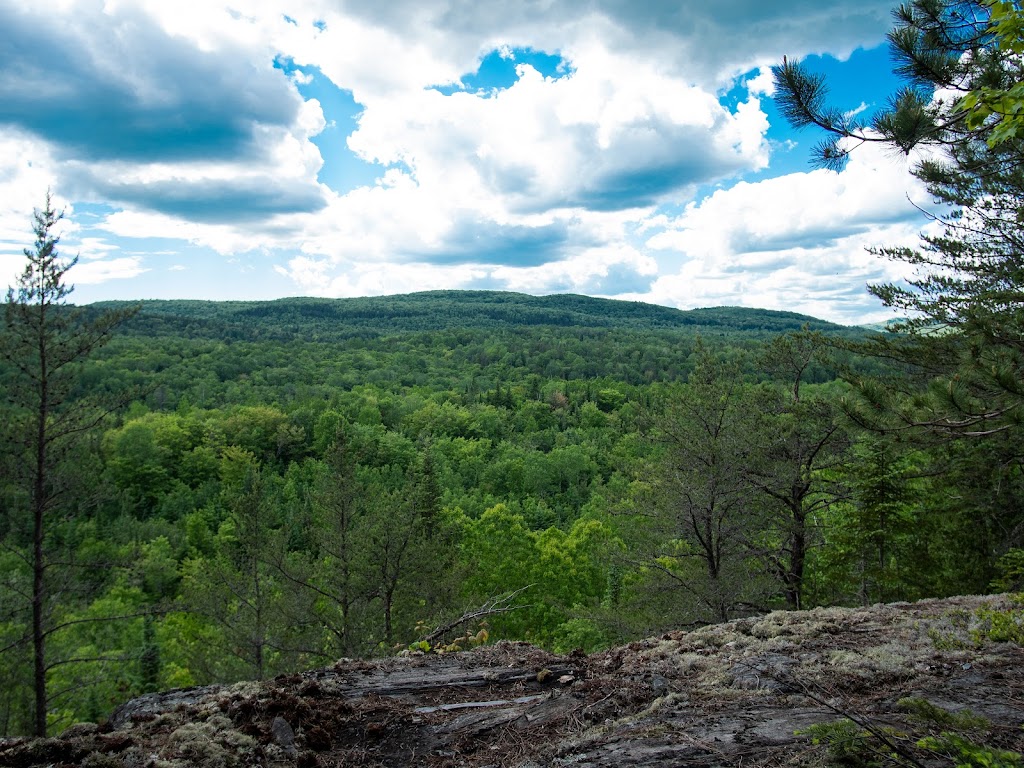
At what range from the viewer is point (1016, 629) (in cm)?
419

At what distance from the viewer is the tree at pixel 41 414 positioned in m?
9.65

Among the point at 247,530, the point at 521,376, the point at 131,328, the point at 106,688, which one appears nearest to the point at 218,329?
the point at 131,328

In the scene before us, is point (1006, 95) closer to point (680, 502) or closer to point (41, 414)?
point (680, 502)

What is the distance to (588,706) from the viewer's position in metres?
3.80

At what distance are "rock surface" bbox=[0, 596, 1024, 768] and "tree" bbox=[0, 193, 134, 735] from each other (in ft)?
25.2

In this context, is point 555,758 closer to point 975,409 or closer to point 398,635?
point 975,409

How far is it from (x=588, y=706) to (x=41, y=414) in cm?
1055

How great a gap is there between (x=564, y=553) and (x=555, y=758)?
2722 centimetres

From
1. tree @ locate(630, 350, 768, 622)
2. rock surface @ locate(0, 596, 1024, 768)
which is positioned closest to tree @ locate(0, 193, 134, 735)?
rock surface @ locate(0, 596, 1024, 768)

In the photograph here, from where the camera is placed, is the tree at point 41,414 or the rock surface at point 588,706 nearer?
the rock surface at point 588,706

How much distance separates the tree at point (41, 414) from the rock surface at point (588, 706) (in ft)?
25.2

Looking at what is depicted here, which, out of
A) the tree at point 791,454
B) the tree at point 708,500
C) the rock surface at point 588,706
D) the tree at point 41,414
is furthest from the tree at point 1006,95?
the tree at point 41,414

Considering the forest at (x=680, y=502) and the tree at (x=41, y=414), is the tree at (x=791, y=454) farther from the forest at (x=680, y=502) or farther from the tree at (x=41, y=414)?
the tree at (x=41, y=414)

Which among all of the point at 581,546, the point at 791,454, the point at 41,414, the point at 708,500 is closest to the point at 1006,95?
the point at 708,500
